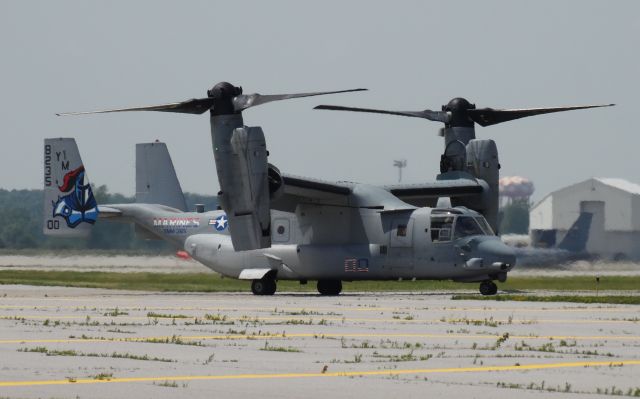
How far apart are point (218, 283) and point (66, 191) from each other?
803 centimetres

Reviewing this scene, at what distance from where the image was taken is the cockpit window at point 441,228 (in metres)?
40.0

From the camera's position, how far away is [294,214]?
43.0 m

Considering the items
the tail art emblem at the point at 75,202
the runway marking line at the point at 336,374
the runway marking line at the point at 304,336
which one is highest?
the tail art emblem at the point at 75,202

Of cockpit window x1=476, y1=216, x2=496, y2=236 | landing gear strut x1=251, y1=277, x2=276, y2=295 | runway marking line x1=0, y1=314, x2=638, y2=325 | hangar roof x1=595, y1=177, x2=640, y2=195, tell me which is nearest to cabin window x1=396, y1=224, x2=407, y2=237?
cockpit window x1=476, y1=216, x2=496, y2=236

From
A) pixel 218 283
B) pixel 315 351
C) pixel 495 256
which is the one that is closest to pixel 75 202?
pixel 218 283

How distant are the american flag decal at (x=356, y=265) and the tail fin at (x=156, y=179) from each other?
988 cm

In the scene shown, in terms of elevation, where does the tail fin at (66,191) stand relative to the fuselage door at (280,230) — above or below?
above

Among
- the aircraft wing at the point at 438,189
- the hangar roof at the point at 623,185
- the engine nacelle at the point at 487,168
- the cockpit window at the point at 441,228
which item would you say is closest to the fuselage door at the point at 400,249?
the cockpit window at the point at 441,228

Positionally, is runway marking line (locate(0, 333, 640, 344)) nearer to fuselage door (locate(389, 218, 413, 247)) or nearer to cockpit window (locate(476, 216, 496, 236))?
fuselage door (locate(389, 218, 413, 247))

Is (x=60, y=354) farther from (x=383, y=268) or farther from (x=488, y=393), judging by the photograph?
(x=383, y=268)

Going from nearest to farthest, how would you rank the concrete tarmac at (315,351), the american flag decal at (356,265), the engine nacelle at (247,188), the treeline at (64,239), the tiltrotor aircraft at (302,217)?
the concrete tarmac at (315,351), the engine nacelle at (247,188), the tiltrotor aircraft at (302,217), the american flag decal at (356,265), the treeline at (64,239)

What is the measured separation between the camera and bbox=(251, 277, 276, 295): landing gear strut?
42500 millimetres

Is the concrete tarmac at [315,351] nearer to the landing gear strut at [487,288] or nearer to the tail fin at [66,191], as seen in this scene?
the landing gear strut at [487,288]

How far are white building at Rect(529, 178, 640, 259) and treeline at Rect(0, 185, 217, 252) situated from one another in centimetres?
2095
